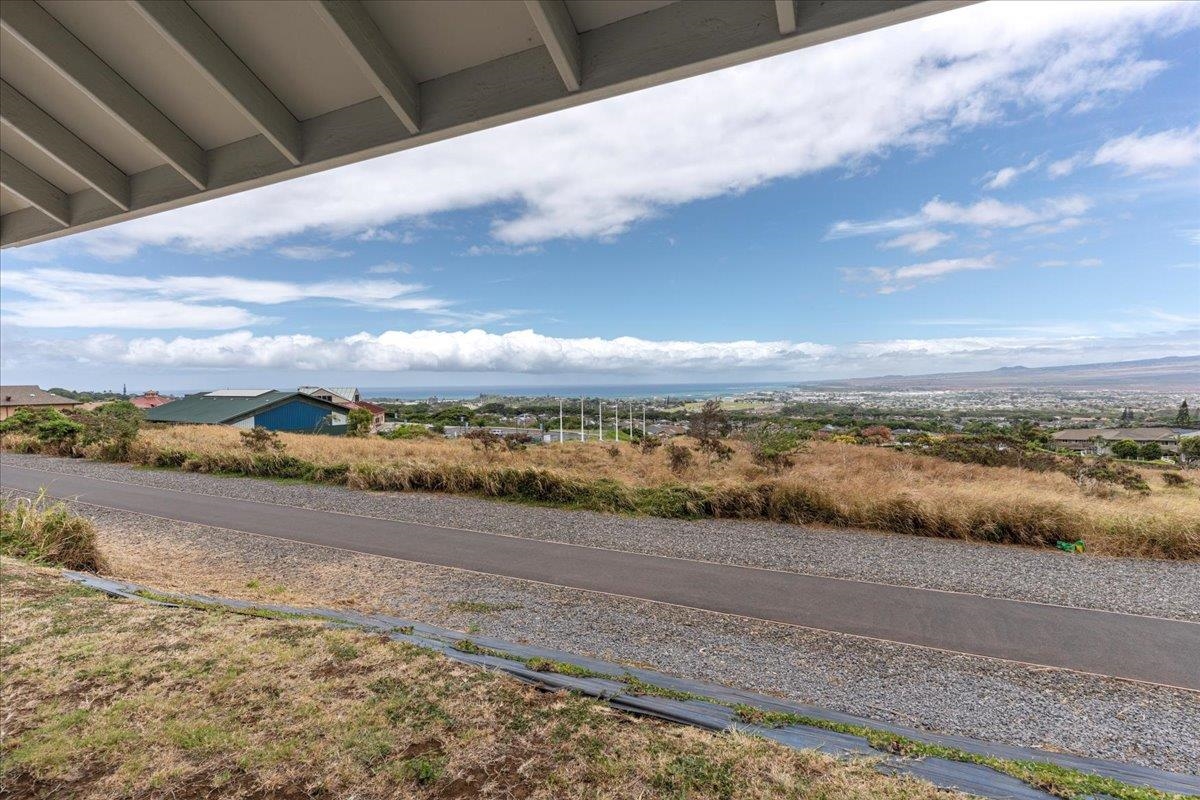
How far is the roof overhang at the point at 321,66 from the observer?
1435mm

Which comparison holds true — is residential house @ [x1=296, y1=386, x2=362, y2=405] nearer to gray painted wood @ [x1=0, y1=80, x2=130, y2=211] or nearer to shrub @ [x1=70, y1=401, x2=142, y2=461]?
shrub @ [x1=70, y1=401, x2=142, y2=461]

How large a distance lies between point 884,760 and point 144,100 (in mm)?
4086

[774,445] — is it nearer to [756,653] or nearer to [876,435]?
[876,435]

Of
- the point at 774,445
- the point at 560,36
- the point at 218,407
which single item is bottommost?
the point at 774,445

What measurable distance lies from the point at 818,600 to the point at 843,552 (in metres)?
1.70

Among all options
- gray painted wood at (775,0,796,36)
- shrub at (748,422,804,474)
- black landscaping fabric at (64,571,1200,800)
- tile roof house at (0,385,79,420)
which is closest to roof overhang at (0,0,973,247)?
gray painted wood at (775,0,796,36)

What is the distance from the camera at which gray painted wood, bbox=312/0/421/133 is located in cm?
146

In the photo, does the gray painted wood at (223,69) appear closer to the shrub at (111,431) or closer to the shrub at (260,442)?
the shrub at (260,442)

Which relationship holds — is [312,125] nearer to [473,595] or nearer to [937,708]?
[473,595]

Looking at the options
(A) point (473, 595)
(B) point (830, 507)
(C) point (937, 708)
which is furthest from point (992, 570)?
(A) point (473, 595)

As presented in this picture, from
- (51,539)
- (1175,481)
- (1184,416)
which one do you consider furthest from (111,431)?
(1184,416)

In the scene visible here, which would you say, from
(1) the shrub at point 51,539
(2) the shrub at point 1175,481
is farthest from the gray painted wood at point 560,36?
(2) the shrub at point 1175,481

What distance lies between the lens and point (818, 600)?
14.6 ft

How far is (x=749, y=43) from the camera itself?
1382 mm
